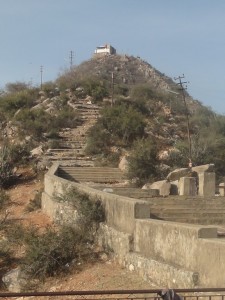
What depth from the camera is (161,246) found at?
9.45m

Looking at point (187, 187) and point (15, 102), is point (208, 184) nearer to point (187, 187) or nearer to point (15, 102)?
point (187, 187)

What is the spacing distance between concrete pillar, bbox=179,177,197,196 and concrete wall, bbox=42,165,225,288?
15.7 feet

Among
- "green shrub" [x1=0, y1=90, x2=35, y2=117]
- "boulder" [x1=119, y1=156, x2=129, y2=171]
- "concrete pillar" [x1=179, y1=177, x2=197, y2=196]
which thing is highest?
"green shrub" [x1=0, y1=90, x2=35, y2=117]

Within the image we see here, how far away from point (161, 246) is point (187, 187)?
8346mm

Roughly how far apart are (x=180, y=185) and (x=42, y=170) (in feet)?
38.4

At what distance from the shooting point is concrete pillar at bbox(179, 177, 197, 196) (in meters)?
17.6

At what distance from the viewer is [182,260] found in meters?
8.62

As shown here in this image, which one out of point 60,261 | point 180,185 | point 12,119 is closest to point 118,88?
point 12,119

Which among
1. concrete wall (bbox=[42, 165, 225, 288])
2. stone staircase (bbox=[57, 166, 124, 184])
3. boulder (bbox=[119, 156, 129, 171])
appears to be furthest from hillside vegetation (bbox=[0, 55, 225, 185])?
concrete wall (bbox=[42, 165, 225, 288])

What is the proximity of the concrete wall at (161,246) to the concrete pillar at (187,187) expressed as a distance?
15.7 ft

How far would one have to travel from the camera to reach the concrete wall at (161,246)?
306 inches

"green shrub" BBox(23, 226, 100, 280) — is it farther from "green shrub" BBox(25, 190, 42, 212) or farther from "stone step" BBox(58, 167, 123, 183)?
"stone step" BBox(58, 167, 123, 183)

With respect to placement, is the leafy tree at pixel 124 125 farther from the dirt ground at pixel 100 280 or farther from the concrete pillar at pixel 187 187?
the dirt ground at pixel 100 280

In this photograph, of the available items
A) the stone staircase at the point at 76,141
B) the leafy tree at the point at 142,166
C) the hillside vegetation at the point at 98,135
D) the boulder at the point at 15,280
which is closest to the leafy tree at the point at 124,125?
the hillside vegetation at the point at 98,135
